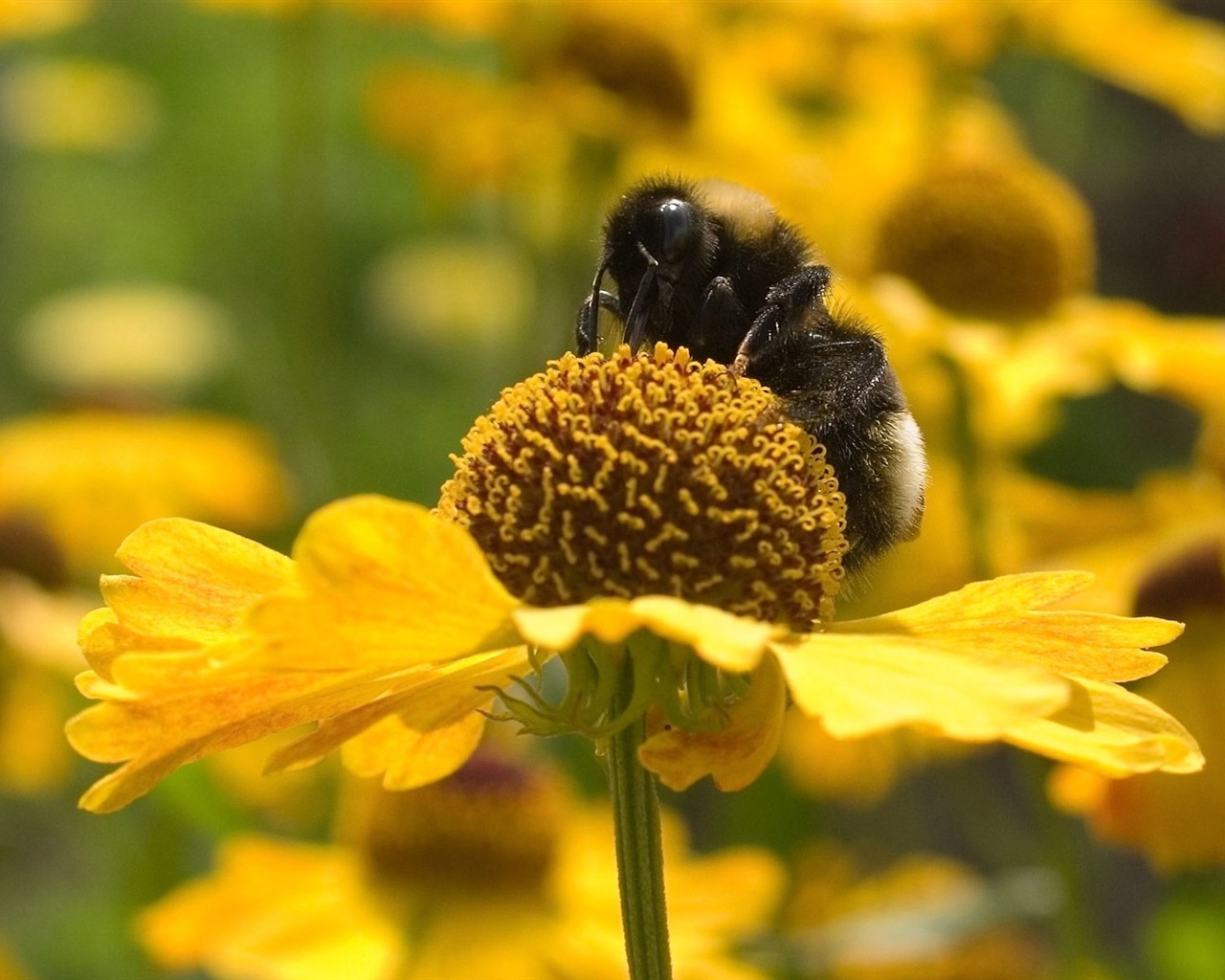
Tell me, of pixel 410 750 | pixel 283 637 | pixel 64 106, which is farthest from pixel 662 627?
pixel 64 106

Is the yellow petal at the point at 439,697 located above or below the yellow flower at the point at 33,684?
above

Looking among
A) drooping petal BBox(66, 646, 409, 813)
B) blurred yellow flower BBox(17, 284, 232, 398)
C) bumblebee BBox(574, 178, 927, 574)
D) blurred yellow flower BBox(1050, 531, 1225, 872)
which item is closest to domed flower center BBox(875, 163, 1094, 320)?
blurred yellow flower BBox(1050, 531, 1225, 872)

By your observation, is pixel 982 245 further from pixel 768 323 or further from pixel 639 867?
pixel 639 867

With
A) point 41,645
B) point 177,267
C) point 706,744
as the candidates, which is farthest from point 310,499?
point 177,267

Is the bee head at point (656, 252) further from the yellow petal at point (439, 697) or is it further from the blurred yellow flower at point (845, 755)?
the blurred yellow flower at point (845, 755)

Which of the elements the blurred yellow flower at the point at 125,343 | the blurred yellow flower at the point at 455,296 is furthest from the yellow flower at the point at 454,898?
the blurred yellow flower at the point at 125,343

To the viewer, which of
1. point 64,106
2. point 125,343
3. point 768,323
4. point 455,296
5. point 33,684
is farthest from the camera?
point 64,106
